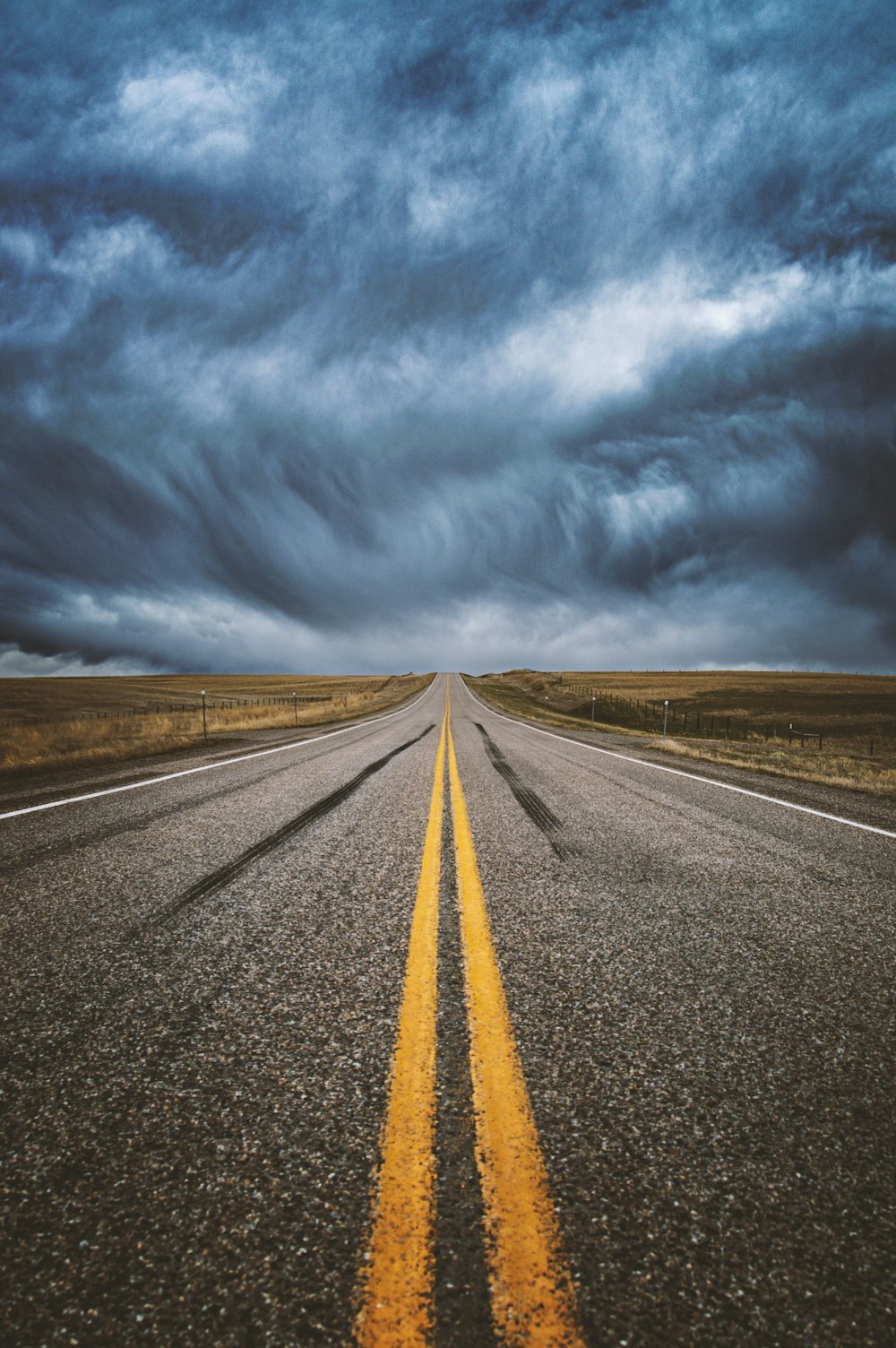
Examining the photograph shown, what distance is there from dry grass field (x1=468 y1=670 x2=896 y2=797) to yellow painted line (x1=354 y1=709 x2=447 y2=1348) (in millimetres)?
8859

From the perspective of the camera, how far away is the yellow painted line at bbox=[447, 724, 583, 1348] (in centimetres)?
114

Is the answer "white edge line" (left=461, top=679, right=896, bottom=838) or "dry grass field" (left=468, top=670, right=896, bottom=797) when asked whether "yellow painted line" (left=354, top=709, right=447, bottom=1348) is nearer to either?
"white edge line" (left=461, top=679, right=896, bottom=838)

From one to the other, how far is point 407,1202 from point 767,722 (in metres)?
46.7

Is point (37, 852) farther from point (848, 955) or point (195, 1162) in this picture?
A: point (848, 955)

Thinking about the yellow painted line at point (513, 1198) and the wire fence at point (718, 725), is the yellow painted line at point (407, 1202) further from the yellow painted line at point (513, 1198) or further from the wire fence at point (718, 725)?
the wire fence at point (718, 725)

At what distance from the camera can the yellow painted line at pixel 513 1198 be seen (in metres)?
1.14

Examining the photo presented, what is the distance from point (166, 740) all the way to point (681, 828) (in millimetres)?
12668

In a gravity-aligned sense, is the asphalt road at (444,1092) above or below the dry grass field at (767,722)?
above

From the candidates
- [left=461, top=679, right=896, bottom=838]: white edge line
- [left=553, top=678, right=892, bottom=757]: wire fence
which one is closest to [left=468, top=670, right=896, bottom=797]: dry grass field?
[left=553, top=678, right=892, bottom=757]: wire fence

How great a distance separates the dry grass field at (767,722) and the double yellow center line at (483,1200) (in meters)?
8.76

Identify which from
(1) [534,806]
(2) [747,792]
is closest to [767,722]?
(2) [747,792]

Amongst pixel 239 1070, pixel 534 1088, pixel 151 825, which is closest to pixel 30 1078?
pixel 239 1070

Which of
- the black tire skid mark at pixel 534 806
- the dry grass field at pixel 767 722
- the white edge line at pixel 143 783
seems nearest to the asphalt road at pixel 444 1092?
the black tire skid mark at pixel 534 806

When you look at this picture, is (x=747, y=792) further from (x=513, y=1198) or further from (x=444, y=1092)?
(x=513, y=1198)
